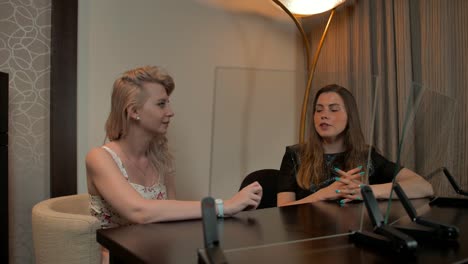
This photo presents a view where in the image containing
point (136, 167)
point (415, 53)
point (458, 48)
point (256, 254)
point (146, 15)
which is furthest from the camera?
point (146, 15)

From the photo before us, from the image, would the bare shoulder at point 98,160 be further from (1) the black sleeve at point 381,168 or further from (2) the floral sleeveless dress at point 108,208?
(1) the black sleeve at point 381,168

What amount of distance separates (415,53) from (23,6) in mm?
2022

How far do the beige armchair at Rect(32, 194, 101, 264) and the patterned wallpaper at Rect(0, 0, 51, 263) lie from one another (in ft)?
2.10

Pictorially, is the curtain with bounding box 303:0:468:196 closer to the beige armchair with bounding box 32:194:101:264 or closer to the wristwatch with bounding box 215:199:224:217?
the wristwatch with bounding box 215:199:224:217

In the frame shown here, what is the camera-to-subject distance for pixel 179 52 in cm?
250

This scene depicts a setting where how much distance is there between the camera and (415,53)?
2.07 meters

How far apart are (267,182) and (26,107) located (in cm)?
144

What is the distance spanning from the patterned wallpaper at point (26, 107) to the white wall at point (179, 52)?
0.60ft

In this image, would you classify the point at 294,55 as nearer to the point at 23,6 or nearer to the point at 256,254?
the point at 256,254

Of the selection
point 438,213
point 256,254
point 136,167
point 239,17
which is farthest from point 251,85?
point 239,17

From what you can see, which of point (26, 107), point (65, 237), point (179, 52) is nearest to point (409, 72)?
point (179, 52)

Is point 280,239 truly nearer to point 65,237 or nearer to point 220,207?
point 220,207

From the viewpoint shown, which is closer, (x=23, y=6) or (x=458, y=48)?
(x=458, y=48)

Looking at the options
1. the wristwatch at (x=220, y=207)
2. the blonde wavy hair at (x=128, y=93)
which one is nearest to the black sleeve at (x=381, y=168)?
the wristwatch at (x=220, y=207)
